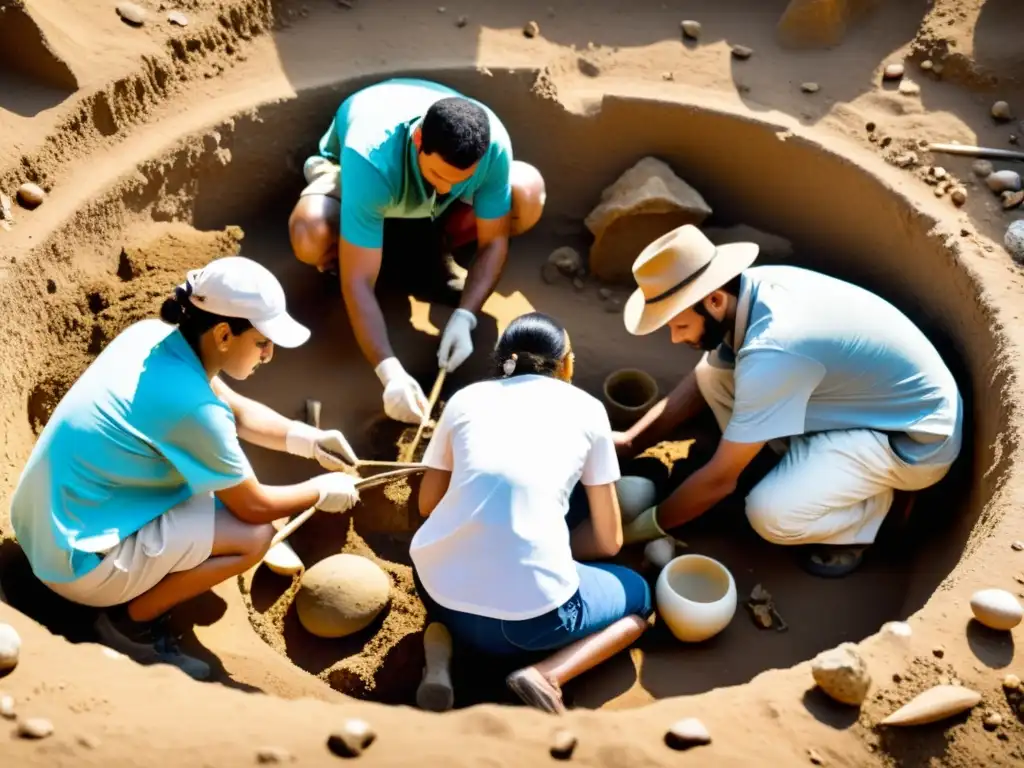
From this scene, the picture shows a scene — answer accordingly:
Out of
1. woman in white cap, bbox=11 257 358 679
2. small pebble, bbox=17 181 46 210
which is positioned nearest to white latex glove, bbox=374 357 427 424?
woman in white cap, bbox=11 257 358 679

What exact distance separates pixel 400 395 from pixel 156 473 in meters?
1.12

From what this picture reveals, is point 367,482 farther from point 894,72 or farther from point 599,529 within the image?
point 894,72

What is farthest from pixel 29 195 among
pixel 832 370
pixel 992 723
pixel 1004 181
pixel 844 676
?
pixel 1004 181

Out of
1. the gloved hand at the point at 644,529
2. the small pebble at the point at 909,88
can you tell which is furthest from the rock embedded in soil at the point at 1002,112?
the gloved hand at the point at 644,529

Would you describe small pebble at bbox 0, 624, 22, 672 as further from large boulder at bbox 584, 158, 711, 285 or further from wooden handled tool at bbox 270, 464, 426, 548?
large boulder at bbox 584, 158, 711, 285

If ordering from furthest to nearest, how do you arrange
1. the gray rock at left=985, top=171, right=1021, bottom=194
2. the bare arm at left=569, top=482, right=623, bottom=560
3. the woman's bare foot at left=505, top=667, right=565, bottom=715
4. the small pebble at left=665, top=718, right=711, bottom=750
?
the gray rock at left=985, top=171, right=1021, bottom=194
the bare arm at left=569, top=482, right=623, bottom=560
the woman's bare foot at left=505, top=667, right=565, bottom=715
the small pebble at left=665, top=718, right=711, bottom=750

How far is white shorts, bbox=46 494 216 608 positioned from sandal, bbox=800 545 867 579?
220 cm

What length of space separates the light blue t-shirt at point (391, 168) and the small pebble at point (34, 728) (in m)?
2.15

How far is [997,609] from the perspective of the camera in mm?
2828

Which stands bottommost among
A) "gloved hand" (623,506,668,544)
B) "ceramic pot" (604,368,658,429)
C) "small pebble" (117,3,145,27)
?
"gloved hand" (623,506,668,544)

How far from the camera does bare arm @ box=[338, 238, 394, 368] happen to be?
4.01m

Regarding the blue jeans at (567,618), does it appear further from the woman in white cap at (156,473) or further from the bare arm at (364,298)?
the bare arm at (364,298)

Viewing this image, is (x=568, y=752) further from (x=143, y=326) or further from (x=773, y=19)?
(x=773, y=19)

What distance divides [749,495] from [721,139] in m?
1.89
